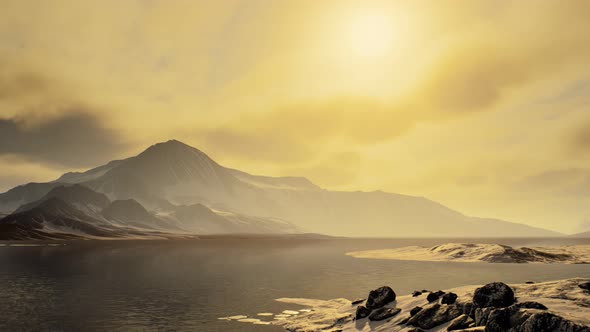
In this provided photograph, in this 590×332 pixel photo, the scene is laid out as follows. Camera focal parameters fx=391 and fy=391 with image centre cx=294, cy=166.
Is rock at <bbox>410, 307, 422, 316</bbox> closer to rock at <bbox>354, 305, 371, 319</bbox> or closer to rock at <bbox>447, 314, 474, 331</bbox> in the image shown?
rock at <bbox>447, 314, 474, 331</bbox>

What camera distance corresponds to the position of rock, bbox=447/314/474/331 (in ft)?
76.3

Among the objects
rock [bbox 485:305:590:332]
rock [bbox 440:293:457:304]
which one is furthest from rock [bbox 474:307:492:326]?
rock [bbox 440:293:457:304]

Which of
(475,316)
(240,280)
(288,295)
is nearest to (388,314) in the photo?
(475,316)

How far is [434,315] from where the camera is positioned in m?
26.2

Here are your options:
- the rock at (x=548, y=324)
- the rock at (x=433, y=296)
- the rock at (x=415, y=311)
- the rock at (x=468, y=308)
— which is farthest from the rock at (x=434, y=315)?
the rock at (x=548, y=324)

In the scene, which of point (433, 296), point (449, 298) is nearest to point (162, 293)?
point (433, 296)

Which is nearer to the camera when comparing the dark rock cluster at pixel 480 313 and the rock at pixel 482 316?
the dark rock cluster at pixel 480 313

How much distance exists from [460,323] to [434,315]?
9.31ft

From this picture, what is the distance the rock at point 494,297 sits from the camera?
955 inches

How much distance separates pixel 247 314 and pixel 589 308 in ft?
86.3

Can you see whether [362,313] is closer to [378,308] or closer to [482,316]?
[378,308]

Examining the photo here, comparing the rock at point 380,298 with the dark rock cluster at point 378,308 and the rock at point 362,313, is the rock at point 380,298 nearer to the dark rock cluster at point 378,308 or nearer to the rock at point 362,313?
the dark rock cluster at point 378,308

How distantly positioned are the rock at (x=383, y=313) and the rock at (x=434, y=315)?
3.20 metres

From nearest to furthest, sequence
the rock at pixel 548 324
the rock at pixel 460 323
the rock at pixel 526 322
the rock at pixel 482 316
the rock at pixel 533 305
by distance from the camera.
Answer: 1. the rock at pixel 548 324
2. the rock at pixel 526 322
3. the rock at pixel 482 316
4. the rock at pixel 533 305
5. the rock at pixel 460 323
